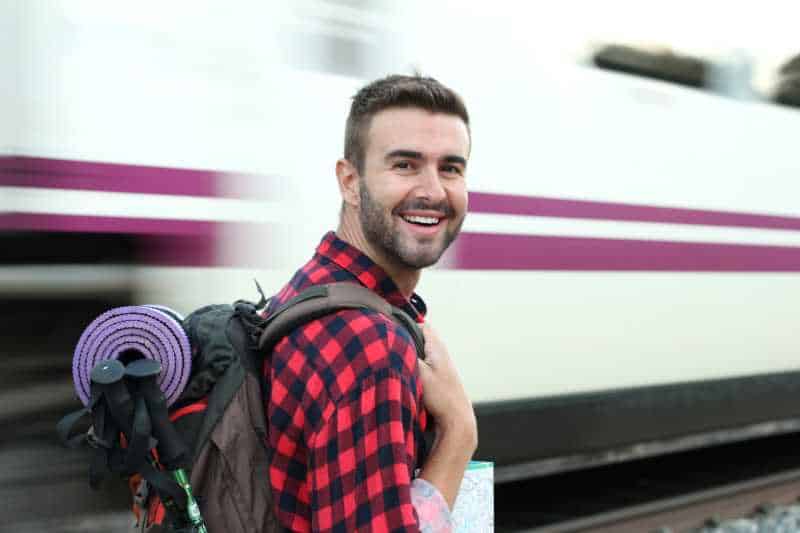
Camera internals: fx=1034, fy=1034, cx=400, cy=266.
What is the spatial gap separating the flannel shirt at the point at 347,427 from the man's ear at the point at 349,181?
23 cm

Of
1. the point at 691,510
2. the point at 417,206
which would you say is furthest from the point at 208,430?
the point at 691,510

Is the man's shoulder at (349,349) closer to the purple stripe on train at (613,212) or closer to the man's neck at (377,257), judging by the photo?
the man's neck at (377,257)

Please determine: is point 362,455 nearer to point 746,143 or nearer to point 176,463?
point 176,463

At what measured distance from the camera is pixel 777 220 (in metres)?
4.99

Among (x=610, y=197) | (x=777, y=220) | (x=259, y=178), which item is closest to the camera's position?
(x=259, y=178)

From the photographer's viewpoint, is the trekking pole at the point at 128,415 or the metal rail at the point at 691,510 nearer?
the trekking pole at the point at 128,415

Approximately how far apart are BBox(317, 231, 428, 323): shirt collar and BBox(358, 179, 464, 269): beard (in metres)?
0.03

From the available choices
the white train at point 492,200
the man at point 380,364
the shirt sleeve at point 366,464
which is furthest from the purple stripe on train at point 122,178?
the shirt sleeve at point 366,464

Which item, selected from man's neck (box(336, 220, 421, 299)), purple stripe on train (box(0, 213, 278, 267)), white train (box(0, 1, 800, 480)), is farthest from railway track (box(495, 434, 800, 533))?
man's neck (box(336, 220, 421, 299))

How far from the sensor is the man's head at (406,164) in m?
1.41

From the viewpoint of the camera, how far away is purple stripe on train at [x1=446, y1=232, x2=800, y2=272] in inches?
145

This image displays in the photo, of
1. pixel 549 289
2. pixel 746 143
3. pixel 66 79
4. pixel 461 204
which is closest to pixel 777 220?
pixel 746 143

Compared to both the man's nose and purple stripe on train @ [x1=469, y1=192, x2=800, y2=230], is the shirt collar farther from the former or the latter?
purple stripe on train @ [x1=469, y1=192, x2=800, y2=230]

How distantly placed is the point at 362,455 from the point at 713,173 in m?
3.83
